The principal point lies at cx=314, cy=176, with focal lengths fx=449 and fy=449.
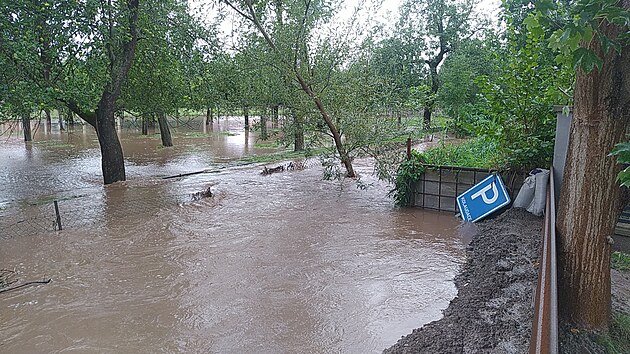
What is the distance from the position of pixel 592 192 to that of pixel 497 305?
111cm

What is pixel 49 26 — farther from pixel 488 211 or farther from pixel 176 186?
pixel 488 211

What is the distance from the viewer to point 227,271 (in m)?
5.20

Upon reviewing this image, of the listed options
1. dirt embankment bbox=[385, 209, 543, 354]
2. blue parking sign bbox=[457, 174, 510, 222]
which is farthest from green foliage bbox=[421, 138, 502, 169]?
dirt embankment bbox=[385, 209, 543, 354]

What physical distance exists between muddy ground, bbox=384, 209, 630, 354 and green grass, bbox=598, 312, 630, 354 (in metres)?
0.08

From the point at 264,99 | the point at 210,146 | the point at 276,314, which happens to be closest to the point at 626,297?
the point at 276,314

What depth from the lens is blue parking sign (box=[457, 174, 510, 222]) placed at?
648cm

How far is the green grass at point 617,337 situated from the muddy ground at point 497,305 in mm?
76

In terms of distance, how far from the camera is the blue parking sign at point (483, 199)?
6480 millimetres

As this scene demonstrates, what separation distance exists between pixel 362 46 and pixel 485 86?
4.31 meters

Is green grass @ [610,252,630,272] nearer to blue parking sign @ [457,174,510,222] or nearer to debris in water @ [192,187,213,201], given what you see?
blue parking sign @ [457,174,510,222]

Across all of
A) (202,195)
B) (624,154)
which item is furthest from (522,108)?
(202,195)

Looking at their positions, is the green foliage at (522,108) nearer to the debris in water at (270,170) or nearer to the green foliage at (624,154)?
the green foliage at (624,154)

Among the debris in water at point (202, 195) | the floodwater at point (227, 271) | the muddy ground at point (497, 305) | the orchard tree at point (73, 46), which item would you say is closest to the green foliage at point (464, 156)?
the floodwater at point (227, 271)

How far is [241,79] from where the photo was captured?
11578 millimetres
